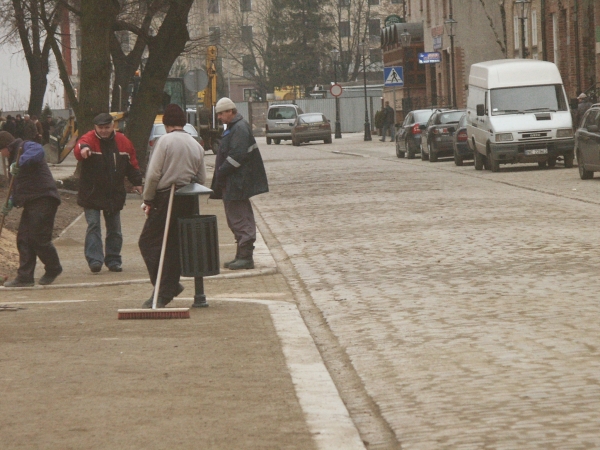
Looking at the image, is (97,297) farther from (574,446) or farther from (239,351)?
(574,446)

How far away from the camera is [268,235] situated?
57.5 ft

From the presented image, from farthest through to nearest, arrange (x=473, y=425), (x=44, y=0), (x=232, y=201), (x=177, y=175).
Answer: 1. (x=44, y=0)
2. (x=232, y=201)
3. (x=177, y=175)
4. (x=473, y=425)

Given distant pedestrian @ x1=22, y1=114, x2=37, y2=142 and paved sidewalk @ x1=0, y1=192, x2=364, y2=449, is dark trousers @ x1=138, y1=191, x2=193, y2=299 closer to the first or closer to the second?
paved sidewalk @ x1=0, y1=192, x2=364, y2=449

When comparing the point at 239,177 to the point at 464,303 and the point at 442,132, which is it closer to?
the point at 464,303

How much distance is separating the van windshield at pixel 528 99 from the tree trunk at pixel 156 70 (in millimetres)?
7033

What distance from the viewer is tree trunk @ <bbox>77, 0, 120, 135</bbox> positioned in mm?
24938

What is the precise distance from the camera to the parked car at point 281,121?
66.8m

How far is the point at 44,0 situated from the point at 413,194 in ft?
39.8

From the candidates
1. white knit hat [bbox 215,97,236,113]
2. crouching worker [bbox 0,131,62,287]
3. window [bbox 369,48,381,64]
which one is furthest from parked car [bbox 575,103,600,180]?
window [bbox 369,48,381,64]

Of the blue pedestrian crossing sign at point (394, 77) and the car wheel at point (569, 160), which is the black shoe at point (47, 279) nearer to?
the car wheel at point (569, 160)

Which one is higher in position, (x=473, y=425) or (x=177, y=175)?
(x=177, y=175)

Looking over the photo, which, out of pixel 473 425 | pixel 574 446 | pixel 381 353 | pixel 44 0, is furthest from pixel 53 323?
pixel 44 0

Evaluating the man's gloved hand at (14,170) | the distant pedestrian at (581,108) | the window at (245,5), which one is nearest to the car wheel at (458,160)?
the distant pedestrian at (581,108)

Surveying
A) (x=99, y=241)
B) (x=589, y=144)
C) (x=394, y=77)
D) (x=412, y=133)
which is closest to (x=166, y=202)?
(x=99, y=241)
